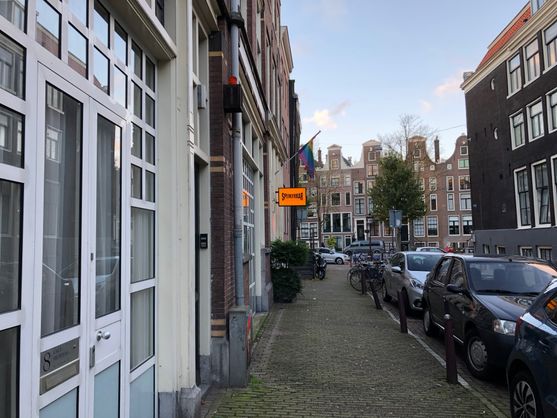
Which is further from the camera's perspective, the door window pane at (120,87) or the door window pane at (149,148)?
the door window pane at (149,148)

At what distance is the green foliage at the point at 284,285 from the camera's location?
12.6m

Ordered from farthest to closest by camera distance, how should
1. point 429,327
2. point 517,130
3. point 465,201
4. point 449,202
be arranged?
point 449,202, point 465,201, point 517,130, point 429,327

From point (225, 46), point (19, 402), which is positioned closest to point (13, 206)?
point (19, 402)

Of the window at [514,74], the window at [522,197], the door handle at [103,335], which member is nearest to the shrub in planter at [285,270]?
the door handle at [103,335]

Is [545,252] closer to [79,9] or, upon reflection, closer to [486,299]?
[486,299]

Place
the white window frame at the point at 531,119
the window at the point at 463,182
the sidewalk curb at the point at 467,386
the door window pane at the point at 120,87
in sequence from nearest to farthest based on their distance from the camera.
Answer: the door window pane at the point at 120,87, the sidewalk curb at the point at 467,386, the white window frame at the point at 531,119, the window at the point at 463,182

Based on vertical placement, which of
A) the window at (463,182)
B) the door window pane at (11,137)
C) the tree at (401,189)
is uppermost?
the window at (463,182)

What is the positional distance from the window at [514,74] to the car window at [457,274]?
19800mm

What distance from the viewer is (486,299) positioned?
6219 millimetres

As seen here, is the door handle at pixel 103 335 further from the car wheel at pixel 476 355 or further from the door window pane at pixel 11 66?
the car wheel at pixel 476 355

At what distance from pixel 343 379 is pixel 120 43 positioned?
470 cm

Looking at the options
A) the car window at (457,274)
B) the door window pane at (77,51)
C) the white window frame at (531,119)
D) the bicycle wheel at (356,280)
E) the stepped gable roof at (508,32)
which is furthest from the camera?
the stepped gable roof at (508,32)

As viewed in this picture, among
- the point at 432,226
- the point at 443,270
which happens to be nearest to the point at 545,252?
the point at 443,270

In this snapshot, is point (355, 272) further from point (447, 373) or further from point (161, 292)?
point (161, 292)
